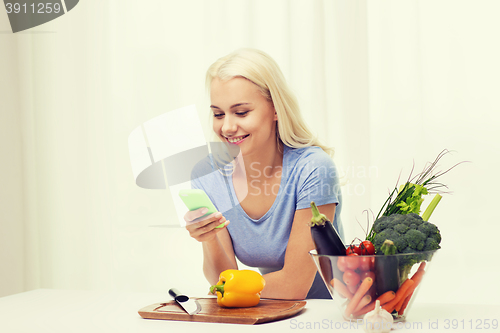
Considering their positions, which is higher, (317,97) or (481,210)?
(317,97)

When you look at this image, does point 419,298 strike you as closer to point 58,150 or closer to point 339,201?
point 339,201

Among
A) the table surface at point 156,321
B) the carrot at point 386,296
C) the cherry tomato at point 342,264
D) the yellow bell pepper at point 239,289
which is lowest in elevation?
the table surface at point 156,321

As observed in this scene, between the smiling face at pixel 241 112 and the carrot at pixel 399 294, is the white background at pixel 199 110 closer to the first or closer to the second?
the smiling face at pixel 241 112

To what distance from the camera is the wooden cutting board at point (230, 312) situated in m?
0.83

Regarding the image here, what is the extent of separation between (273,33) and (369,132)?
24.4 inches

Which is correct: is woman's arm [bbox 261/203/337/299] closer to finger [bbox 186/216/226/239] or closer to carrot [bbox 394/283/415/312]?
finger [bbox 186/216/226/239]

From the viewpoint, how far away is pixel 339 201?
1321mm

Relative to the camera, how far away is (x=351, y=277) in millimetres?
756

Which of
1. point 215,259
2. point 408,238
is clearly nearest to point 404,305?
point 408,238

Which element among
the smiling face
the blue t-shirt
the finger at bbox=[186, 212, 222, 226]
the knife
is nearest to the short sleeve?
the blue t-shirt

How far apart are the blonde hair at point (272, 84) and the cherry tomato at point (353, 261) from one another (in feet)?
2.12

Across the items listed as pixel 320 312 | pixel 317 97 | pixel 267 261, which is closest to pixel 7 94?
pixel 317 97

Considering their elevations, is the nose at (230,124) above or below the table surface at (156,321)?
above

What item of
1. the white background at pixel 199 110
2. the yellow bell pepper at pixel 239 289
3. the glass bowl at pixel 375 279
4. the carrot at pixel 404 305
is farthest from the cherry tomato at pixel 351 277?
the white background at pixel 199 110
